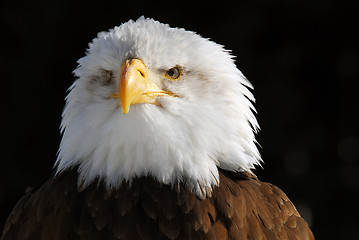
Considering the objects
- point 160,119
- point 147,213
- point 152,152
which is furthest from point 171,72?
point 147,213

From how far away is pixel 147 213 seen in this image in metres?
2.11

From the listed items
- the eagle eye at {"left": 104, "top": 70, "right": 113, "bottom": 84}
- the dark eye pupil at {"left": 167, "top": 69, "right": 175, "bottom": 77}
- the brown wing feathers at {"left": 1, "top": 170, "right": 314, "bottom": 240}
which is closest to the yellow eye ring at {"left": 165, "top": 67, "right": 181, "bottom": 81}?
the dark eye pupil at {"left": 167, "top": 69, "right": 175, "bottom": 77}

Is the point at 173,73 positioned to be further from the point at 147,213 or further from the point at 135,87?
the point at 147,213

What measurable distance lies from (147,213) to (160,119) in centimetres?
35

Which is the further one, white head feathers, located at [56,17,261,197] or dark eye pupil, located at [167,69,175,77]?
dark eye pupil, located at [167,69,175,77]

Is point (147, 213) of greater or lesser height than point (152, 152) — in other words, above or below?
below

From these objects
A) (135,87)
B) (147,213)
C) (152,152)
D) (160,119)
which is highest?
(135,87)

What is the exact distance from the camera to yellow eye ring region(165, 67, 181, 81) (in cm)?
225

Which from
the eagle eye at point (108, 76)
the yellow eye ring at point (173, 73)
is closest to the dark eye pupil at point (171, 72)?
the yellow eye ring at point (173, 73)

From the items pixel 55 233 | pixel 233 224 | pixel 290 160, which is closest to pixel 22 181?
pixel 290 160

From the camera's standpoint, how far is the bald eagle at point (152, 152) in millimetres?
2109

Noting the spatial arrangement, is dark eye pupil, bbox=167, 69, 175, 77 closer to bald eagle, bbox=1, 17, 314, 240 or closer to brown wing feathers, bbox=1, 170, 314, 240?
bald eagle, bbox=1, 17, 314, 240

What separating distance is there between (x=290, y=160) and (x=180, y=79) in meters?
2.63

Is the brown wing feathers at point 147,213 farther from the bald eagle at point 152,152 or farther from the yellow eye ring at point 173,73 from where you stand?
the yellow eye ring at point 173,73
